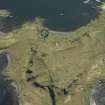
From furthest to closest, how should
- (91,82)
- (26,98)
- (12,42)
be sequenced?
(12,42), (91,82), (26,98)

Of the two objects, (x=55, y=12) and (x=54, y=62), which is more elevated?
(x=55, y=12)

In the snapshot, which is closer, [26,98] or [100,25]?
[26,98]

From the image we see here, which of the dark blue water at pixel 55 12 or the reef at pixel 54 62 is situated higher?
the dark blue water at pixel 55 12

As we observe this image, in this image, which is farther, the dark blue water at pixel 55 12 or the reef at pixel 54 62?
the dark blue water at pixel 55 12

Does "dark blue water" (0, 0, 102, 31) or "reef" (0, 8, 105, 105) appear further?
"dark blue water" (0, 0, 102, 31)

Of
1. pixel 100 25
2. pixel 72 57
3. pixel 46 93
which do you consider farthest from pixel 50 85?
pixel 100 25

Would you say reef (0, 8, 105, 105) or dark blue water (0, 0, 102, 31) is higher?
dark blue water (0, 0, 102, 31)

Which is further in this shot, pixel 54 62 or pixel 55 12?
pixel 55 12

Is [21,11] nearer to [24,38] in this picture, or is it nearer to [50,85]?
[24,38]
